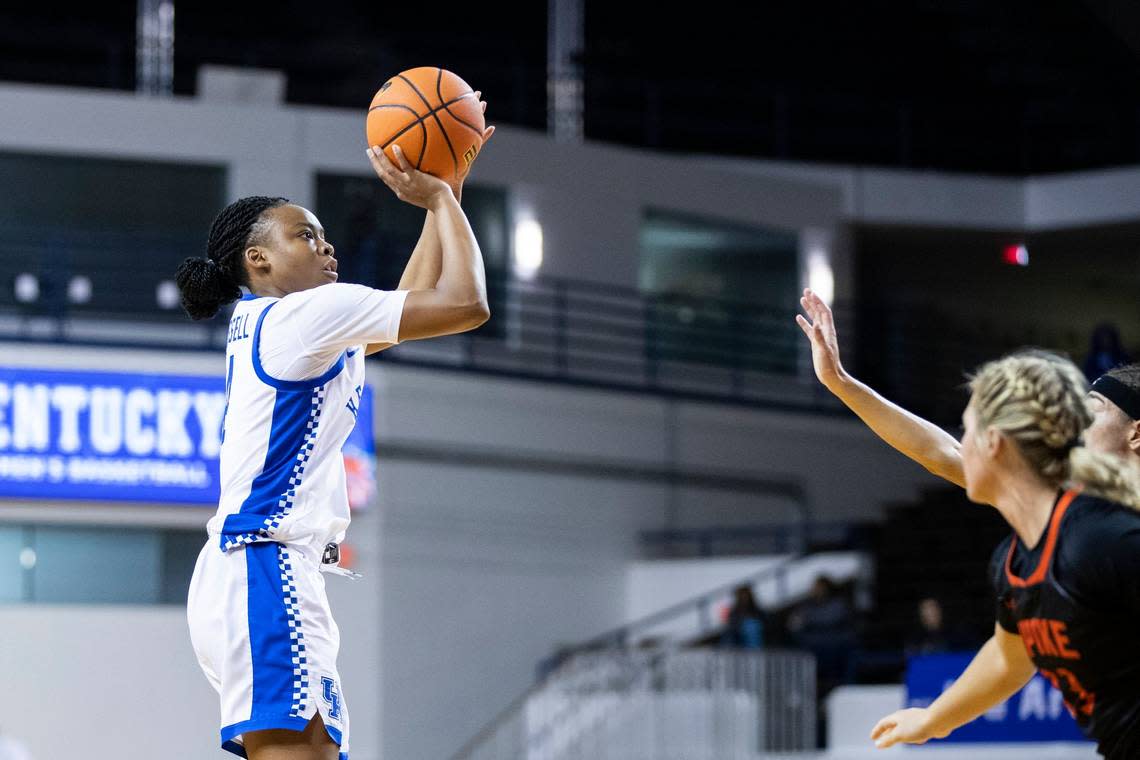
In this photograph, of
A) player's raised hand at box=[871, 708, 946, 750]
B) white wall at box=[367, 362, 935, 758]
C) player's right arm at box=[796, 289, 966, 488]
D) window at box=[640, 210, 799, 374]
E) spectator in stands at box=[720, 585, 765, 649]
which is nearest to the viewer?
player's raised hand at box=[871, 708, 946, 750]

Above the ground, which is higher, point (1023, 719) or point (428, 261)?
point (428, 261)

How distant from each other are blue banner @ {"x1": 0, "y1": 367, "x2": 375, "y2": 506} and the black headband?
10681 mm

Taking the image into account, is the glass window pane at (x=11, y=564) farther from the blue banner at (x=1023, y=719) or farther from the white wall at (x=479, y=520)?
the blue banner at (x=1023, y=719)

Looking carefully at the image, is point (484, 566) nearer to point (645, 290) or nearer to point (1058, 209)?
point (645, 290)

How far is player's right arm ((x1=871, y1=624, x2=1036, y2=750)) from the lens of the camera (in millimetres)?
3584

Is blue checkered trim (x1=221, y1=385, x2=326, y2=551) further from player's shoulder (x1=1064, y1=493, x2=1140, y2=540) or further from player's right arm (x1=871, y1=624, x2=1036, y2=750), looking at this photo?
player's shoulder (x1=1064, y1=493, x2=1140, y2=540)

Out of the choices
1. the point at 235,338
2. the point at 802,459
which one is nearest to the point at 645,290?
the point at 802,459

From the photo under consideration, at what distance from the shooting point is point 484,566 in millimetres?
16016

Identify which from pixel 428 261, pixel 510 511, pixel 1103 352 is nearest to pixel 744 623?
pixel 510 511

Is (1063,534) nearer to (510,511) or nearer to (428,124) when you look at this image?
(428,124)

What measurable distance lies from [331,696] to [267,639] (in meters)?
0.19

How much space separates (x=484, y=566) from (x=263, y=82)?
15.2 ft

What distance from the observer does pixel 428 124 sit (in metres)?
4.52

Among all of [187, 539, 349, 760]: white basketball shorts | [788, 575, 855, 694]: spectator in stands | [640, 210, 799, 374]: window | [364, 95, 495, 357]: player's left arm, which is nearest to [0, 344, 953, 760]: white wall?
[640, 210, 799, 374]: window
